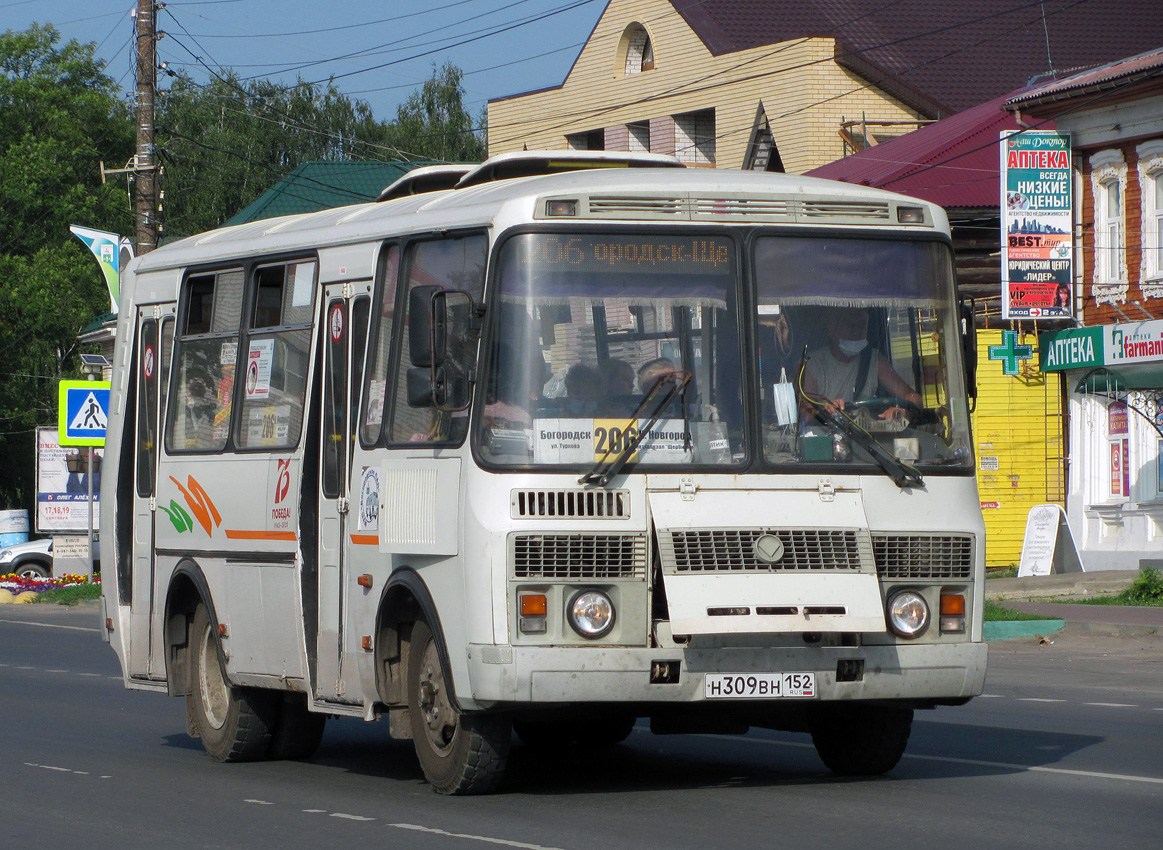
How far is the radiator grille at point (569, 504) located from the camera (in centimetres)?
855

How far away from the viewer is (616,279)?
348 inches

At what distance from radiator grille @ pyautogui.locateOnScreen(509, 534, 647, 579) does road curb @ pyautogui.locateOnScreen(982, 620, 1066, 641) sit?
13435 millimetres

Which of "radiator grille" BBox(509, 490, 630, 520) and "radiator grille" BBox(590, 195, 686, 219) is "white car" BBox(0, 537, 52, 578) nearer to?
"radiator grille" BBox(590, 195, 686, 219)

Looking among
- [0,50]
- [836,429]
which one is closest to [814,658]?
[836,429]

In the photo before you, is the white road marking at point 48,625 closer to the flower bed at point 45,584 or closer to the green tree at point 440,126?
the flower bed at point 45,584

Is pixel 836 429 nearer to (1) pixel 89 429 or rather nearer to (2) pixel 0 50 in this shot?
(1) pixel 89 429

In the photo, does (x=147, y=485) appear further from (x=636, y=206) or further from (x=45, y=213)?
(x=45, y=213)

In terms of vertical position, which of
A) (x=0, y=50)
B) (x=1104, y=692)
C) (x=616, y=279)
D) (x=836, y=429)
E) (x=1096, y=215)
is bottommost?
(x=1104, y=692)

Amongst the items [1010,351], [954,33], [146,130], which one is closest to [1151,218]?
[1010,351]

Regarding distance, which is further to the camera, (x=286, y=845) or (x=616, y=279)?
(x=616, y=279)

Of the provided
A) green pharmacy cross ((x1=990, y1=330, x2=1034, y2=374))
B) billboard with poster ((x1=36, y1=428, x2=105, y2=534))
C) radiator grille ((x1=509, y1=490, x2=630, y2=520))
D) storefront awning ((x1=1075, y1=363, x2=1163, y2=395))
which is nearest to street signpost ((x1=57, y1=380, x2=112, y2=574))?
billboard with poster ((x1=36, y1=428, x2=105, y2=534))

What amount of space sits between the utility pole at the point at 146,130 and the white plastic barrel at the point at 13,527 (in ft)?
81.1

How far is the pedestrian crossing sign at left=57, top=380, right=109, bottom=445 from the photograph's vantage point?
32125 mm

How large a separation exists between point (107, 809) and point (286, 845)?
5.43ft
